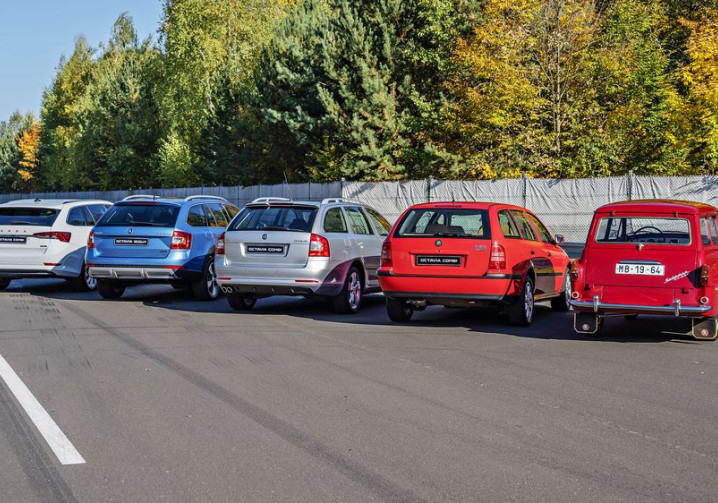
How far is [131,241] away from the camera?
51.5 ft

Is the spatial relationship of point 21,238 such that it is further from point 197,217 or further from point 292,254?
point 292,254

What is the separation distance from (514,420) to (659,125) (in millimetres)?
34203

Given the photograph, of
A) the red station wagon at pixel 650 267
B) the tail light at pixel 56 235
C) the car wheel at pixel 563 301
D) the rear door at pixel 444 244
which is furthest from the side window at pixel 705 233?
the tail light at pixel 56 235

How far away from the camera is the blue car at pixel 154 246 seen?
15.6m

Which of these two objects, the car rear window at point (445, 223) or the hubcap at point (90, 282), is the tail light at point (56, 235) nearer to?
the hubcap at point (90, 282)

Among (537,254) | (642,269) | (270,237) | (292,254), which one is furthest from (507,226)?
(270,237)

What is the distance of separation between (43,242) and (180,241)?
2.99m

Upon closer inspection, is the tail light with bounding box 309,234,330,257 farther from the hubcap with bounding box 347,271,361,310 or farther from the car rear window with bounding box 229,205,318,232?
the hubcap with bounding box 347,271,361,310

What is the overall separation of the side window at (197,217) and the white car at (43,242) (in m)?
2.54

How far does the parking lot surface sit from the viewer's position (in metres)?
5.30

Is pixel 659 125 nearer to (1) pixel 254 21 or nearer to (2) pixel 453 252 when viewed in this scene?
(2) pixel 453 252

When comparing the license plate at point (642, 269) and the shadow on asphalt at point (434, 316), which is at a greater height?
the license plate at point (642, 269)

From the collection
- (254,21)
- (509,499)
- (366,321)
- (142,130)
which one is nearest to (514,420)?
(509,499)

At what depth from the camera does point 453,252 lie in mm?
12445
